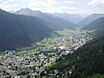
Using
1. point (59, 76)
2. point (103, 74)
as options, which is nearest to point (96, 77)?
point (103, 74)

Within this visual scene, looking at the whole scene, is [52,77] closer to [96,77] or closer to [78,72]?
[78,72]

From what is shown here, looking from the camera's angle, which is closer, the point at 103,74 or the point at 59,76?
the point at 103,74

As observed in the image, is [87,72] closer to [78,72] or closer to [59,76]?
[78,72]

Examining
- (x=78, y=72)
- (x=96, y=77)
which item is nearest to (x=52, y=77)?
(x=78, y=72)

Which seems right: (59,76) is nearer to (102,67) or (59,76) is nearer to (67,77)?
(67,77)

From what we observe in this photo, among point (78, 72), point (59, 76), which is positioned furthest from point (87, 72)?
point (59, 76)

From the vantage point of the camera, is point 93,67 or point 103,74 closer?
point 103,74

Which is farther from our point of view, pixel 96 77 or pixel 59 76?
pixel 59 76
